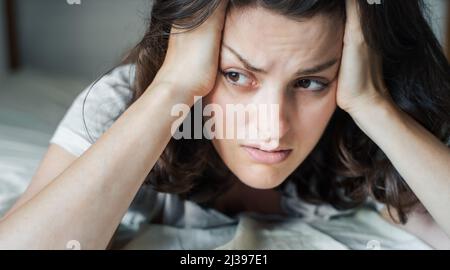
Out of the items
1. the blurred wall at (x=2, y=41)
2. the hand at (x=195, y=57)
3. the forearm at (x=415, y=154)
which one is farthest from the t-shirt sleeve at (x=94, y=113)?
the blurred wall at (x=2, y=41)

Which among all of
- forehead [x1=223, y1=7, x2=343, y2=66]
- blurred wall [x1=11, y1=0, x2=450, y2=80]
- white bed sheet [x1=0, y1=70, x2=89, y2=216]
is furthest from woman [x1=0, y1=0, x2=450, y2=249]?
blurred wall [x1=11, y1=0, x2=450, y2=80]

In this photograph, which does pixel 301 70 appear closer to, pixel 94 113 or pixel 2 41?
pixel 94 113

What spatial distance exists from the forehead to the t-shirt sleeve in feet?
0.80

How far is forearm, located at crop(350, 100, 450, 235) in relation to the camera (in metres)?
0.74

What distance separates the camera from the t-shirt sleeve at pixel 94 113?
840 millimetres

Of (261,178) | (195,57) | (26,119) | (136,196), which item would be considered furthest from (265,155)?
(26,119)

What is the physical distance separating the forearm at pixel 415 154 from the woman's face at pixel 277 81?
0.07 m

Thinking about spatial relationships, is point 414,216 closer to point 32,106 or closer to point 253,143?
point 253,143

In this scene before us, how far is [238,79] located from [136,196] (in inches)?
11.8

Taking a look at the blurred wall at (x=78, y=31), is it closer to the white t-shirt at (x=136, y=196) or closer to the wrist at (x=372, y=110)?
the white t-shirt at (x=136, y=196)

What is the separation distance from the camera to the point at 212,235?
A: 90cm

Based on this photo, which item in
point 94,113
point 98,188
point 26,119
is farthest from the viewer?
point 26,119

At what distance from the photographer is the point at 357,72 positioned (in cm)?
74
